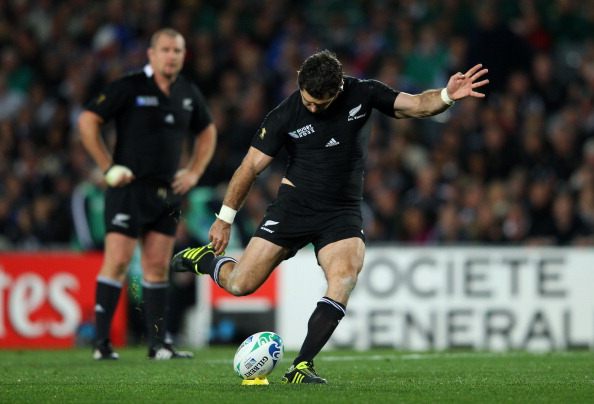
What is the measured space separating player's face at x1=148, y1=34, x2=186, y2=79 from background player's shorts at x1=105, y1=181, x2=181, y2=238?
1034mm

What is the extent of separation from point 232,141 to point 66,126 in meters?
3.03

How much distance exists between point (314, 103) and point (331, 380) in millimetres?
1923

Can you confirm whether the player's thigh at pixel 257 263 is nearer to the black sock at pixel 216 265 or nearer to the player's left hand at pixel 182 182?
the black sock at pixel 216 265

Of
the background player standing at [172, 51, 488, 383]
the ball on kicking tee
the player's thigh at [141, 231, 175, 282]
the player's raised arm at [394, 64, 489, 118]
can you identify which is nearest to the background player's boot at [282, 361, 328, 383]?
the background player standing at [172, 51, 488, 383]

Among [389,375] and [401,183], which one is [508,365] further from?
[401,183]

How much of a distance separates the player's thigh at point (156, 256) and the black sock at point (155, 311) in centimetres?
7

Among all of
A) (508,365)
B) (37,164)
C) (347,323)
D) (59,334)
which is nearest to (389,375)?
(508,365)

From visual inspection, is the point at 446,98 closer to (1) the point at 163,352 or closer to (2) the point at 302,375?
(2) the point at 302,375

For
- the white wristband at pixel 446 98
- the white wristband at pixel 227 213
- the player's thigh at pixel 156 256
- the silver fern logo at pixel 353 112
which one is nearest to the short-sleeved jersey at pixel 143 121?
the player's thigh at pixel 156 256

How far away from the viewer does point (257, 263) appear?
7398mm

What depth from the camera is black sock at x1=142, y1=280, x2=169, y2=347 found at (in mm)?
9241

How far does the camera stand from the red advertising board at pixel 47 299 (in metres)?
12.6

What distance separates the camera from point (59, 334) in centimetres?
1270

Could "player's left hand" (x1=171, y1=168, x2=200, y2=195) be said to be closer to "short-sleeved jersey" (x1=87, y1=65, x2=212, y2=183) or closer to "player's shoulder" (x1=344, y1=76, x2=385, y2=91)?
"short-sleeved jersey" (x1=87, y1=65, x2=212, y2=183)
